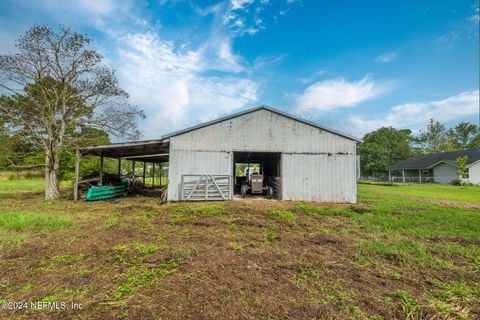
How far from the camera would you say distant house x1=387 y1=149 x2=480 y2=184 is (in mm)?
26875

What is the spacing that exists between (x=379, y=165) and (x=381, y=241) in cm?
4547

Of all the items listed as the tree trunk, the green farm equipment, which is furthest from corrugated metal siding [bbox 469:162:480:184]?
the tree trunk

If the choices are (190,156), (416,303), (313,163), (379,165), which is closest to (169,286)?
(416,303)

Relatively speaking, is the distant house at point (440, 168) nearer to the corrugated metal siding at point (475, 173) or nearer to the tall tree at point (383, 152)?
the corrugated metal siding at point (475, 173)

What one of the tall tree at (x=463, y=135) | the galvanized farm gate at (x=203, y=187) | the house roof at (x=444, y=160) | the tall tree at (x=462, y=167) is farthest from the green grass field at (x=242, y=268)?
the tall tree at (x=463, y=135)

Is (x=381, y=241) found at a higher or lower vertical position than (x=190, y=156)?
lower

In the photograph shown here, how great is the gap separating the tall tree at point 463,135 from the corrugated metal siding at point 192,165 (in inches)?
2417

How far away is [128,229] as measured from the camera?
589cm

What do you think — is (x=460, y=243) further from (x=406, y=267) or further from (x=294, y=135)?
(x=294, y=135)

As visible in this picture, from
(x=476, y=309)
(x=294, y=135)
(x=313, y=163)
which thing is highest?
(x=294, y=135)

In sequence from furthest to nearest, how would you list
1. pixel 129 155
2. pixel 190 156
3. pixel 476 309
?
pixel 129 155 < pixel 190 156 < pixel 476 309

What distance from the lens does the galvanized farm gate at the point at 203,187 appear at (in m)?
10.8

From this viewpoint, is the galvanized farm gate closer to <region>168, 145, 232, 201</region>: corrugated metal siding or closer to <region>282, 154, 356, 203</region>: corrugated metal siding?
<region>168, 145, 232, 201</region>: corrugated metal siding

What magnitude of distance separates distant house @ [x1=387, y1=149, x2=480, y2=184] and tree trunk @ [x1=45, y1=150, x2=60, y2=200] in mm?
39833
